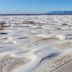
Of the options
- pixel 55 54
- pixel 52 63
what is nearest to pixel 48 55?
pixel 55 54

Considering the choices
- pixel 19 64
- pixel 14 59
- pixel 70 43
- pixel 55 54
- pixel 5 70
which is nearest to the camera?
pixel 5 70

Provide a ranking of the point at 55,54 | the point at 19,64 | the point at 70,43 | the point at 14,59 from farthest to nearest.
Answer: the point at 70,43, the point at 55,54, the point at 14,59, the point at 19,64

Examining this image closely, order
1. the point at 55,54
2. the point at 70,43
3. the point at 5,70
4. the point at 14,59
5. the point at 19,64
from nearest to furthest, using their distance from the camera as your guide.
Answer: the point at 5,70
the point at 19,64
the point at 14,59
the point at 55,54
the point at 70,43

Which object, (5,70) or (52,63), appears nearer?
(5,70)

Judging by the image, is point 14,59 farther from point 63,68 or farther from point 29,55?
point 63,68

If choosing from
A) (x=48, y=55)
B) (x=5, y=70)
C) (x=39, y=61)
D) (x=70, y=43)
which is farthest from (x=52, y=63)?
(x=70, y=43)

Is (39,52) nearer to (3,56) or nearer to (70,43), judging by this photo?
(3,56)

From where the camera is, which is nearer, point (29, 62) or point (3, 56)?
point (29, 62)

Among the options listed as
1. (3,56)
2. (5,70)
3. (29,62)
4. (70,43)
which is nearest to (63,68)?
(29,62)

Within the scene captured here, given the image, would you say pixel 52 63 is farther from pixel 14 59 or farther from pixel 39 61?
pixel 14 59
